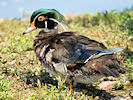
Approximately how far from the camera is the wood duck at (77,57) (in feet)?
14.0

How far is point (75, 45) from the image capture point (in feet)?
14.8

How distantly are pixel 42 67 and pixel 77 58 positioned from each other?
7.04 feet

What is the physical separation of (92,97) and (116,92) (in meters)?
0.76

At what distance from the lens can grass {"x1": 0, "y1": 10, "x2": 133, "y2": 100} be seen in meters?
4.32

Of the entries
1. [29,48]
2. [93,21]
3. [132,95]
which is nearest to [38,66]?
[29,48]

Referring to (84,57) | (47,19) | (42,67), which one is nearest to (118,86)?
(84,57)

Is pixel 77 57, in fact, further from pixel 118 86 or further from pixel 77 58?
pixel 118 86

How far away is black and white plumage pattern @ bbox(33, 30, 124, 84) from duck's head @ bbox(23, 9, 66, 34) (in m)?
0.56

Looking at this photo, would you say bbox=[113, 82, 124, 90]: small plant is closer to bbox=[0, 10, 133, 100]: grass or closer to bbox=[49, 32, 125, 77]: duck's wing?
bbox=[0, 10, 133, 100]: grass

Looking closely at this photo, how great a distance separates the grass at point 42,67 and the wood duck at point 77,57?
16.0 inches

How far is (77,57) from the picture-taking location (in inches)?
169

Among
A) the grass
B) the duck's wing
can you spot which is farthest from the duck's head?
the grass

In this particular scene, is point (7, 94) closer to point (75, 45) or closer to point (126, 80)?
point (75, 45)

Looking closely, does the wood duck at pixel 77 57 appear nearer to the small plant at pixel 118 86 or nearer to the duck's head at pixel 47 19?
the duck's head at pixel 47 19
